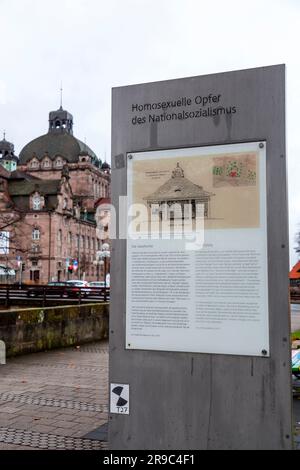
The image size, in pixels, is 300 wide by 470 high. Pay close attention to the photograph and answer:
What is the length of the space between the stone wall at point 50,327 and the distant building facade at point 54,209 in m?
45.9

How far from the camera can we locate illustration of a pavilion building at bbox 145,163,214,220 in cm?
425

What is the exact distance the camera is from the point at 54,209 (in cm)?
7956

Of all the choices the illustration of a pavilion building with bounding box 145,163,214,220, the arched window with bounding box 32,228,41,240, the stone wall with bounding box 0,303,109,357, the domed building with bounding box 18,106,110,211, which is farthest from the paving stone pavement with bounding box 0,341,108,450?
the domed building with bounding box 18,106,110,211

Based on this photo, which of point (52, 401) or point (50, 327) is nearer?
point (52, 401)

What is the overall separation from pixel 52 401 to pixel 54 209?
73.2m

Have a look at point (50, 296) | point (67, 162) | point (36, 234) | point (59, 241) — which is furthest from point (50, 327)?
point (67, 162)

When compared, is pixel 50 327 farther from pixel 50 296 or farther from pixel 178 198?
pixel 50 296

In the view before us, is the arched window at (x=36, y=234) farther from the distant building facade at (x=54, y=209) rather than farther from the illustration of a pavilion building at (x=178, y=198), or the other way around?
the illustration of a pavilion building at (x=178, y=198)

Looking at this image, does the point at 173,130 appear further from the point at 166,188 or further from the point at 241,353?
the point at 241,353

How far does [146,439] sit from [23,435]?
2.19 meters

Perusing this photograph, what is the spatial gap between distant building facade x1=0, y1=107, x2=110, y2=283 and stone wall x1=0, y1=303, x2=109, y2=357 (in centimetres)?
4592

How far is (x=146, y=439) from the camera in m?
4.25

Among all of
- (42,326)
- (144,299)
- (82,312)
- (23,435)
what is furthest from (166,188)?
(82,312)

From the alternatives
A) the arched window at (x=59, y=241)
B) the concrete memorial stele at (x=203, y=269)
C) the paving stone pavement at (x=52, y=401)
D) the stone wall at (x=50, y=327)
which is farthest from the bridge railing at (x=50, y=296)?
the arched window at (x=59, y=241)
